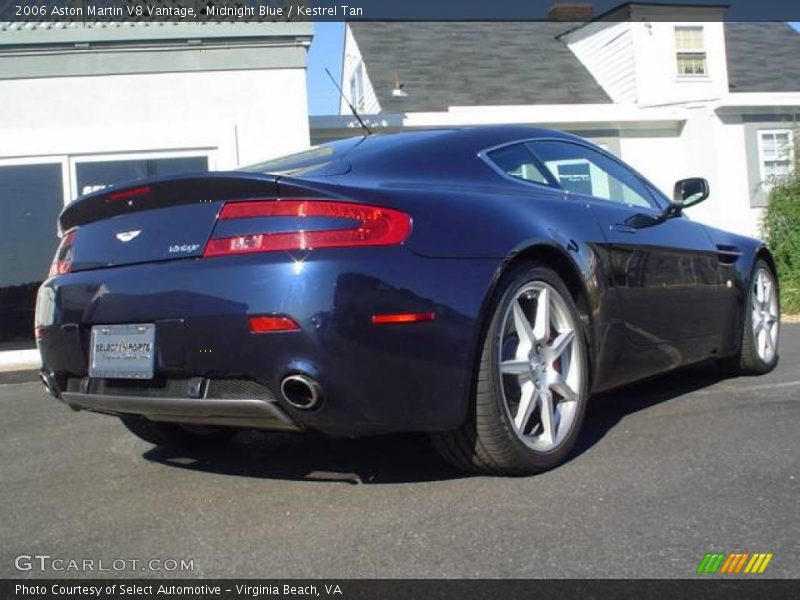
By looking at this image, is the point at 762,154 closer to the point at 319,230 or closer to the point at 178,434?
the point at 178,434

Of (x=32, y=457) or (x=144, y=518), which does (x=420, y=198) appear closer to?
(x=144, y=518)

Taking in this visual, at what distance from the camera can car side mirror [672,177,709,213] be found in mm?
4645

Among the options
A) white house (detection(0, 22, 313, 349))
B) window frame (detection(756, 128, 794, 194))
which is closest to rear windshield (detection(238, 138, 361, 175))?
white house (detection(0, 22, 313, 349))

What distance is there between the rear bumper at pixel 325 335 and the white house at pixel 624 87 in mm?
9183

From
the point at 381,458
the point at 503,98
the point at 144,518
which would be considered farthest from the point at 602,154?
the point at 503,98

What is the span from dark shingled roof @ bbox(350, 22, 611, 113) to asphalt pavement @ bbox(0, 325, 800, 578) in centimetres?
1173

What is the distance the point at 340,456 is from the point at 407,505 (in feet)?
2.71

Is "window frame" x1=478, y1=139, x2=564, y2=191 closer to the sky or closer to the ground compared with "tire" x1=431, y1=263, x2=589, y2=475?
closer to the sky

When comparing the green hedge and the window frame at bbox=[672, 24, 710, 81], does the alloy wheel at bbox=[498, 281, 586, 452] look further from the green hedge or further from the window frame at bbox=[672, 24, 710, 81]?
the window frame at bbox=[672, 24, 710, 81]

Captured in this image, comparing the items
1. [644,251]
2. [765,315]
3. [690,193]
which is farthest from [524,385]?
[765,315]

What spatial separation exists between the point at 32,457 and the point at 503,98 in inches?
534
